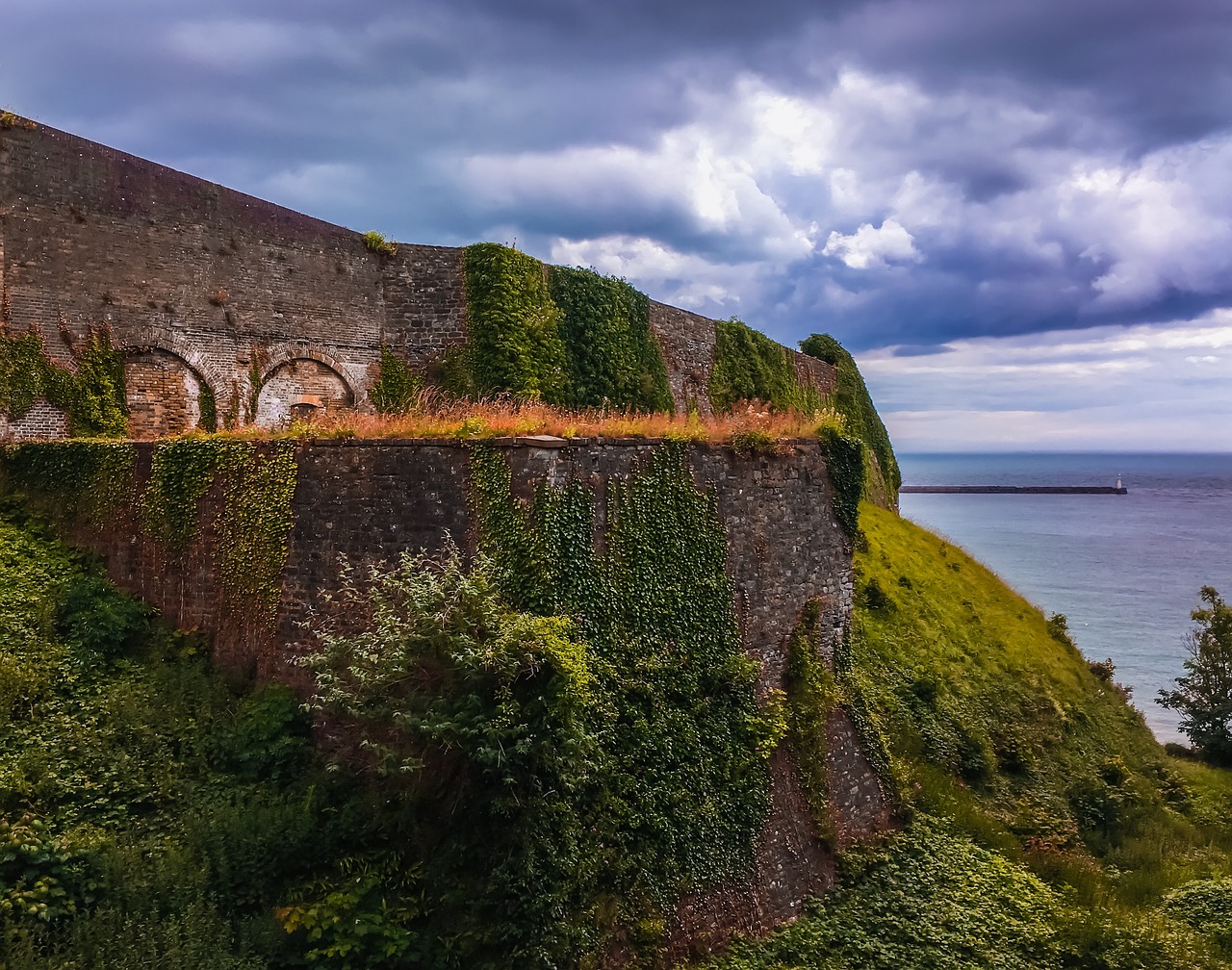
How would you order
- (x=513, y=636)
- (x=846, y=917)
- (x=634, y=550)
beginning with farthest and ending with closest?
1. (x=846, y=917)
2. (x=634, y=550)
3. (x=513, y=636)

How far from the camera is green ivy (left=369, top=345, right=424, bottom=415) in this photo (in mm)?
18203

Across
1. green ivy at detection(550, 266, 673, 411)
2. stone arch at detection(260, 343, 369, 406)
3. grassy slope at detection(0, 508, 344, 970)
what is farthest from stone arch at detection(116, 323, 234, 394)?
green ivy at detection(550, 266, 673, 411)

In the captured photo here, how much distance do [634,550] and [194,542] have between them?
18.6 ft

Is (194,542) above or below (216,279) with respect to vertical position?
below

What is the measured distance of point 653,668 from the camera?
32.2ft

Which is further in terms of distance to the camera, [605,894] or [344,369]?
[344,369]

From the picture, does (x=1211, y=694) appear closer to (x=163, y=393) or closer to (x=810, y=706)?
(x=810, y=706)

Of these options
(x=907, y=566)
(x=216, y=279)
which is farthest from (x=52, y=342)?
(x=907, y=566)

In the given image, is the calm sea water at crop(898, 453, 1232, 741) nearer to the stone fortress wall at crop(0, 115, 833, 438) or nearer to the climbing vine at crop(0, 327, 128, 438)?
the stone fortress wall at crop(0, 115, 833, 438)

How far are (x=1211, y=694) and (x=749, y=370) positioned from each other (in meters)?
17.5

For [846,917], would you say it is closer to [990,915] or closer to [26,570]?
[990,915]

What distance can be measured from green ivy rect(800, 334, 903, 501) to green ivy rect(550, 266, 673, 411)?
15.4 meters

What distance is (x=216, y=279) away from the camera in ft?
52.2

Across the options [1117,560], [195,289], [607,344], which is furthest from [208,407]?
[1117,560]
